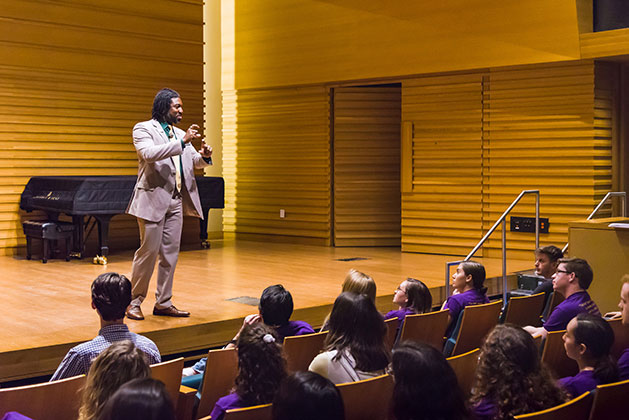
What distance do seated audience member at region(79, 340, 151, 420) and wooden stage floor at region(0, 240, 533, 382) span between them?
207 centimetres

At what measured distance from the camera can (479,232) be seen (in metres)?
9.01

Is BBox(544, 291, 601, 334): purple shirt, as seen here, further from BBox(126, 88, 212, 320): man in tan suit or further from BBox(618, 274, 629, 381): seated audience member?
BBox(126, 88, 212, 320): man in tan suit

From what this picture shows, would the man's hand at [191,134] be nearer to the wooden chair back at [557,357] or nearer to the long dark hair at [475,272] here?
the long dark hair at [475,272]

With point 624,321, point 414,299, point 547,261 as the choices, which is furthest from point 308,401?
point 547,261

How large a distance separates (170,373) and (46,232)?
5.71 meters

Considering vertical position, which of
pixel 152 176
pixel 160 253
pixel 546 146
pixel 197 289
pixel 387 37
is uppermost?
pixel 387 37

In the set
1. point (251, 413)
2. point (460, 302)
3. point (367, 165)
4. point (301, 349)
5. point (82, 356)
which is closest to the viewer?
point (251, 413)

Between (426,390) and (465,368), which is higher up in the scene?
(426,390)

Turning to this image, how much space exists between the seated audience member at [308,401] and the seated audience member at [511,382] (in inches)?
30.3

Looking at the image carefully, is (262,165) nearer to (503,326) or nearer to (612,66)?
Result: (612,66)

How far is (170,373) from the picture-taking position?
291cm

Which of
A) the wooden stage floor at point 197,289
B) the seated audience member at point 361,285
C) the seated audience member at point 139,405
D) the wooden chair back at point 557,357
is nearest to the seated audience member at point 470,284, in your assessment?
the seated audience member at point 361,285

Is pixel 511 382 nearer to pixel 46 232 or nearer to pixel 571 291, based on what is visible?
pixel 571 291

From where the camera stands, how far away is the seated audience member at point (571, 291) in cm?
407
